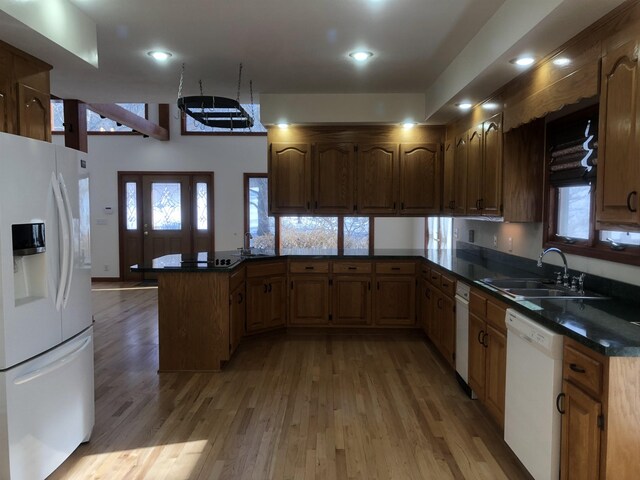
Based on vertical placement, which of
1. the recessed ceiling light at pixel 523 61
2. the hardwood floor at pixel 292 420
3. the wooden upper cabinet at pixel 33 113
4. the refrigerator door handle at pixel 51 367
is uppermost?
the recessed ceiling light at pixel 523 61

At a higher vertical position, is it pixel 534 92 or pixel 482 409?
pixel 534 92

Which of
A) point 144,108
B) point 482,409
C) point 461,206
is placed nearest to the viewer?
point 482,409

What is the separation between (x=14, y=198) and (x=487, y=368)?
104 inches

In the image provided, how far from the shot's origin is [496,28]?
2654 mm

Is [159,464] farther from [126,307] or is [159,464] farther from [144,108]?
[144,108]

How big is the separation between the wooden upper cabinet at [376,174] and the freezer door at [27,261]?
3213 millimetres

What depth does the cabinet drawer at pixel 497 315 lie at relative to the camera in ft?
8.13

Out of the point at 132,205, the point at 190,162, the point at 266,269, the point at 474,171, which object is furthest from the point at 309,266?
the point at 132,205

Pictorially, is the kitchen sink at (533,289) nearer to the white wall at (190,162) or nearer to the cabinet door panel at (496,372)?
the cabinet door panel at (496,372)

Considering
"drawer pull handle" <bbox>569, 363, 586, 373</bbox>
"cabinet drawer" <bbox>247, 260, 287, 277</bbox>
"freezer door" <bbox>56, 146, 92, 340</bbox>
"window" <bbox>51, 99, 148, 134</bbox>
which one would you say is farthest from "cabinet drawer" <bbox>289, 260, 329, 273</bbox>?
"window" <bbox>51, 99, 148, 134</bbox>

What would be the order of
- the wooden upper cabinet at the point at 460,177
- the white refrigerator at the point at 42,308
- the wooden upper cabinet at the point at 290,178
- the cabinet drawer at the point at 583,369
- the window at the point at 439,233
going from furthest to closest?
the window at the point at 439,233, the wooden upper cabinet at the point at 290,178, the wooden upper cabinet at the point at 460,177, the white refrigerator at the point at 42,308, the cabinet drawer at the point at 583,369

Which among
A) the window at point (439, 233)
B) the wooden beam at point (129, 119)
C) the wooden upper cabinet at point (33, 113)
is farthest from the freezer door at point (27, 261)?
the window at point (439, 233)

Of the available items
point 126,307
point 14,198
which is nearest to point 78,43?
point 14,198

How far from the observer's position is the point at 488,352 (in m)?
2.74
